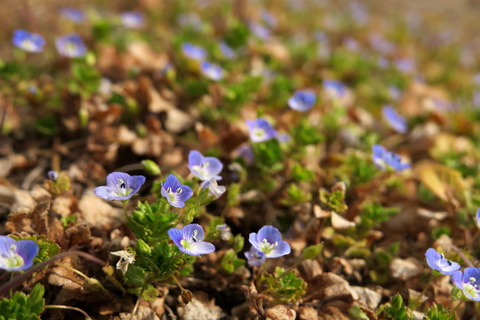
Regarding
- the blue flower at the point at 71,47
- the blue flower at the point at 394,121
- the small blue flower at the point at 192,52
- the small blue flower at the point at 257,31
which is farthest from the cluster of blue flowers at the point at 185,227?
the small blue flower at the point at 257,31

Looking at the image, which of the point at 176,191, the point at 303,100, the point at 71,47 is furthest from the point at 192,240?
the point at 71,47

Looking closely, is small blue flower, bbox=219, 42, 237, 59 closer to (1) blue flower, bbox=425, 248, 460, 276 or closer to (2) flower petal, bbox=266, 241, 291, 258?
(2) flower petal, bbox=266, 241, 291, 258

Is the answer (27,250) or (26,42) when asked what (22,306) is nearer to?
(27,250)

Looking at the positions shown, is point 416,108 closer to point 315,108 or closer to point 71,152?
point 315,108

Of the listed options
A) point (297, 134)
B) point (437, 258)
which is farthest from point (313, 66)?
point (437, 258)

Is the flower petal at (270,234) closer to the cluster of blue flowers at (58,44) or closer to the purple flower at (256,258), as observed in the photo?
the purple flower at (256,258)

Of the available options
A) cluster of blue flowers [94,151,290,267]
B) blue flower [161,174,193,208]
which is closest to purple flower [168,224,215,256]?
cluster of blue flowers [94,151,290,267]
